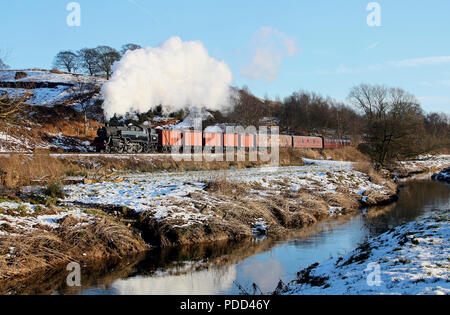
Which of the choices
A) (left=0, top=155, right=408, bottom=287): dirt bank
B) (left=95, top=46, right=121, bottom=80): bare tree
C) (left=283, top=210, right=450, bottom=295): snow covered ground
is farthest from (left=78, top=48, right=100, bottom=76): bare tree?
(left=283, top=210, right=450, bottom=295): snow covered ground

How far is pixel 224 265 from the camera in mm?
11234

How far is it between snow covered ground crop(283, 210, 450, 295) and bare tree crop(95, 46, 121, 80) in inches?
2839

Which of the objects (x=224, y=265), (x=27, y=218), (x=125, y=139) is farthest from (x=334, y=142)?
(x=27, y=218)

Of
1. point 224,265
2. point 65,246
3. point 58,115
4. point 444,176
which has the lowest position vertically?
point 224,265

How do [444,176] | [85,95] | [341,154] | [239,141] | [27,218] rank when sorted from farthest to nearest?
[341,154]
[85,95]
[239,141]
[444,176]
[27,218]

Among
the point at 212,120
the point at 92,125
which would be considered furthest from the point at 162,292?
the point at 212,120

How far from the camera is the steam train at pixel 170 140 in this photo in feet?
99.1

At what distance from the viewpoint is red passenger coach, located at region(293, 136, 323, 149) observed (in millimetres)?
50031

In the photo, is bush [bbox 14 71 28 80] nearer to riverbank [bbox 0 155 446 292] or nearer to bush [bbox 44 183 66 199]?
riverbank [bbox 0 155 446 292]

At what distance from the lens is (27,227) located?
35.6 ft

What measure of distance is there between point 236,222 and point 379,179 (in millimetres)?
20137

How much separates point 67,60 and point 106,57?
42.2ft

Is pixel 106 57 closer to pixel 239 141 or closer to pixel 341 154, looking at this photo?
pixel 239 141

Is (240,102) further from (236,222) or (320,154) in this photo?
(236,222)
